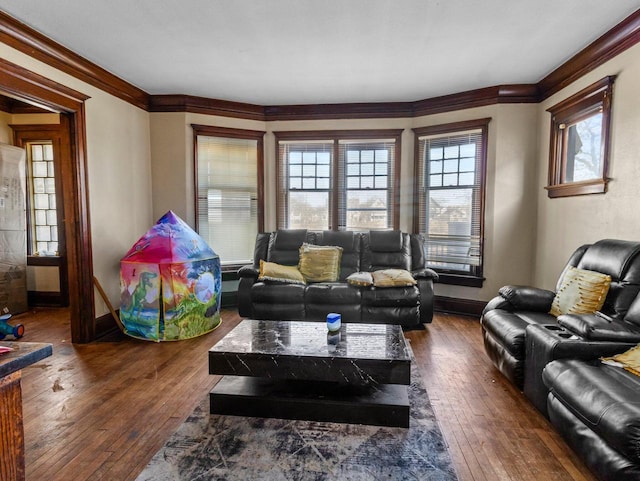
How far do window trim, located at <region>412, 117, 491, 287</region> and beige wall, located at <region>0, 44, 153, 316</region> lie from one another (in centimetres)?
358

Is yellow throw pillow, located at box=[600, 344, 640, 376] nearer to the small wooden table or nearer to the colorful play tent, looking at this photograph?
the small wooden table

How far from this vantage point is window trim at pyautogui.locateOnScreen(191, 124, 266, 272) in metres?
4.86

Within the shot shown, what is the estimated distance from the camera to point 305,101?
16.3ft

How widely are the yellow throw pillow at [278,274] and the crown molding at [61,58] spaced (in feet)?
8.34

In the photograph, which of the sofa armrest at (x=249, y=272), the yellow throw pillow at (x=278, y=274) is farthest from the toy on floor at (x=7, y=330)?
the yellow throw pillow at (x=278, y=274)

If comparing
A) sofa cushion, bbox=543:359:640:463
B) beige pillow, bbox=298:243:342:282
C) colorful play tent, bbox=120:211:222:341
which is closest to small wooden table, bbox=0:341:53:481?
sofa cushion, bbox=543:359:640:463

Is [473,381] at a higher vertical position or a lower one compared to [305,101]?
lower

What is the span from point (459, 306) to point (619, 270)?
2.29 meters

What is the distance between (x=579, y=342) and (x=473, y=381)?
3.13 feet

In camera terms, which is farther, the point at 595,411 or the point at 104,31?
the point at 104,31

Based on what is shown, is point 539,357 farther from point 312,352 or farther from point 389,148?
point 389,148

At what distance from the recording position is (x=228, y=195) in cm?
511

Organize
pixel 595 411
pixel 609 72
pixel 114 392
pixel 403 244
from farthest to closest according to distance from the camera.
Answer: pixel 403 244, pixel 609 72, pixel 114 392, pixel 595 411

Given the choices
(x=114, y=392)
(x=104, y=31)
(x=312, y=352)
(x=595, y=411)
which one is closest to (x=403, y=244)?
(x=312, y=352)
